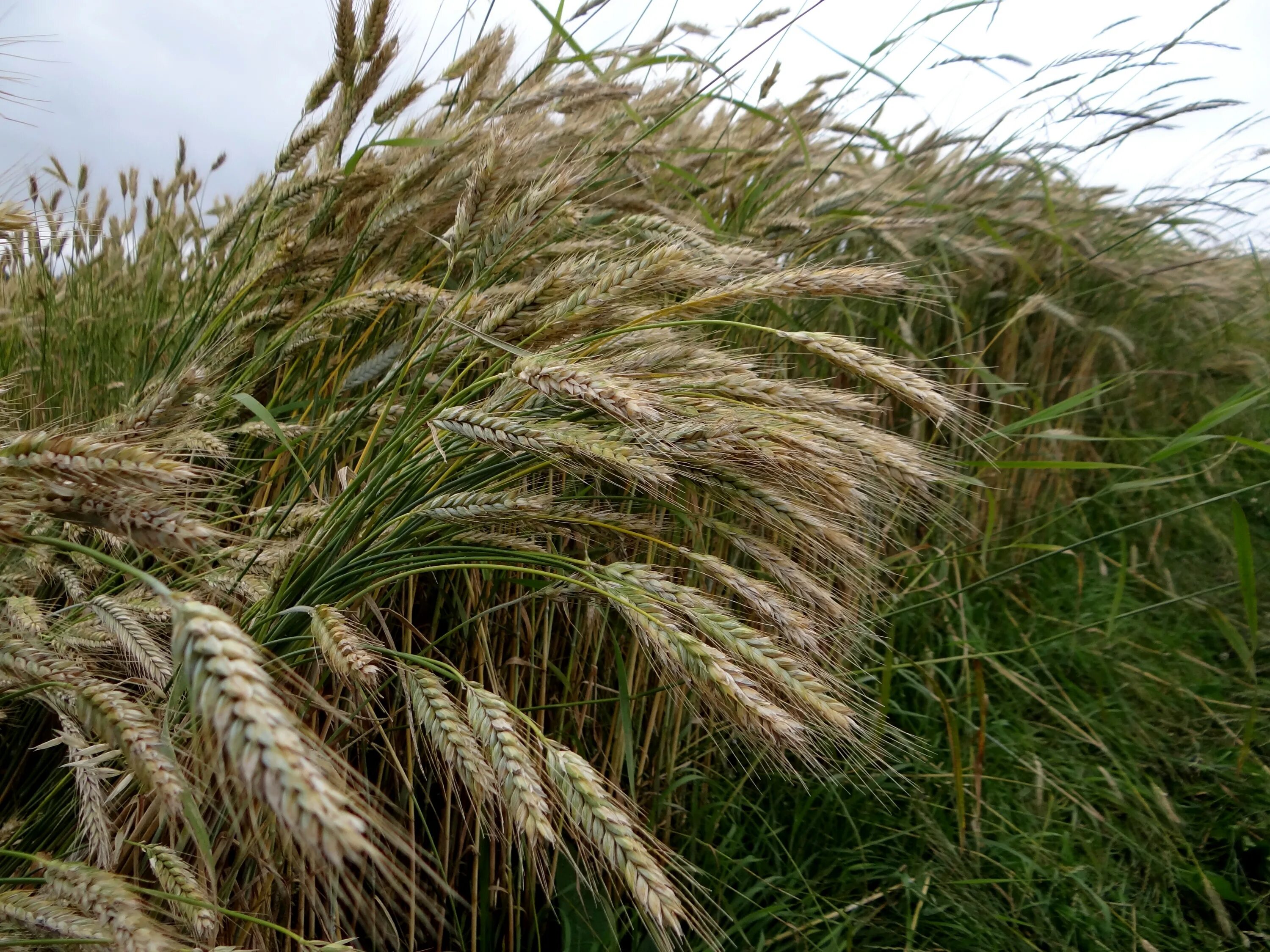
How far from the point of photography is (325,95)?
5.34ft

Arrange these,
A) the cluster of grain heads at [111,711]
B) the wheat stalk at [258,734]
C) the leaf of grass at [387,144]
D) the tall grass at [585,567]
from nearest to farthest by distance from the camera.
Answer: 1. the wheat stalk at [258,734]
2. the cluster of grain heads at [111,711]
3. the tall grass at [585,567]
4. the leaf of grass at [387,144]

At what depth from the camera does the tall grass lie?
881mm

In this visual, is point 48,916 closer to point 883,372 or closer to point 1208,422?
point 883,372

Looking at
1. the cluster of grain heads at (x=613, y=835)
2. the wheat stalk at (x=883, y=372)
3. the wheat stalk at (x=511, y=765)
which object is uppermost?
the wheat stalk at (x=883, y=372)

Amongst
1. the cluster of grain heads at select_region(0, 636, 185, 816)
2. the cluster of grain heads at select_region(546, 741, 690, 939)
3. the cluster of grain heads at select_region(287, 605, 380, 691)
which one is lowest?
the cluster of grain heads at select_region(546, 741, 690, 939)

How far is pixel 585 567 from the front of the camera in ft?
3.29

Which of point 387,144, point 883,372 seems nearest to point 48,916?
point 883,372

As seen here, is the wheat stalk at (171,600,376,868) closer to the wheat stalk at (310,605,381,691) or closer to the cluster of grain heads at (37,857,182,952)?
the wheat stalk at (310,605,381,691)

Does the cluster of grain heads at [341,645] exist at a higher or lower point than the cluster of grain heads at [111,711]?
higher

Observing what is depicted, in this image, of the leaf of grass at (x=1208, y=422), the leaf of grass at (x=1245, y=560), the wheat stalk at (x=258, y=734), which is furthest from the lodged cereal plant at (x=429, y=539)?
the leaf of grass at (x=1245, y=560)

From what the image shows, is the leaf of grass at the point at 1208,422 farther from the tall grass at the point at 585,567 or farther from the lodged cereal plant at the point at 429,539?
the lodged cereal plant at the point at 429,539

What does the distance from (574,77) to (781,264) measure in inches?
28.1

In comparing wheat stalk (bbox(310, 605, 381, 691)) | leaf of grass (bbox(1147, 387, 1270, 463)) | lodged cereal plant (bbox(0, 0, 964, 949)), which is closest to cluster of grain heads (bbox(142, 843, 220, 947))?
lodged cereal plant (bbox(0, 0, 964, 949))

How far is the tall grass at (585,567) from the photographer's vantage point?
0.88 meters
